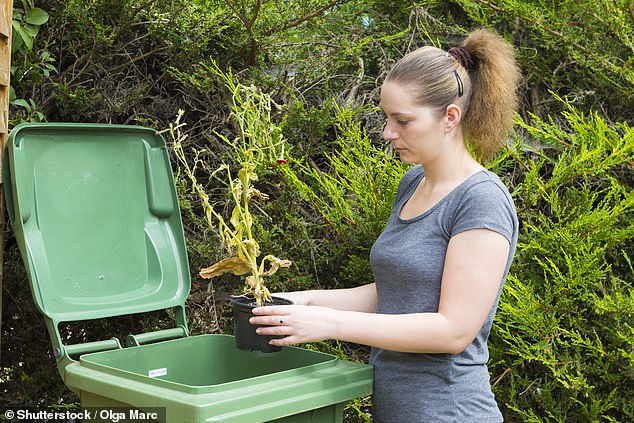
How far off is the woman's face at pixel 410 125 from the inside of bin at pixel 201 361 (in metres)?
0.58

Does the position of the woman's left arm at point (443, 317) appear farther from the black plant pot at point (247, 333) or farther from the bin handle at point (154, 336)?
the bin handle at point (154, 336)

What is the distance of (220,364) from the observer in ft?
7.23

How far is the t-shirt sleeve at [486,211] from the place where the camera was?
1696 mm

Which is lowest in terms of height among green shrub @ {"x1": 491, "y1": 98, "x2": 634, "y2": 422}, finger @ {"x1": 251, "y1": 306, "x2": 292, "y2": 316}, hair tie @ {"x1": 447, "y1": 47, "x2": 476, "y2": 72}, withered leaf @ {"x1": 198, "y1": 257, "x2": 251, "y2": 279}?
green shrub @ {"x1": 491, "y1": 98, "x2": 634, "y2": 422}

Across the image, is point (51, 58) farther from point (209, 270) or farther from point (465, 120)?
point (465, 120)

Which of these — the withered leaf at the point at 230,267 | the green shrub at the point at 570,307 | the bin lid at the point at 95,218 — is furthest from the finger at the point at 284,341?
the green shrub at the point at 570,307

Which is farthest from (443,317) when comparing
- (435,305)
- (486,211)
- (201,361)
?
(201,361)

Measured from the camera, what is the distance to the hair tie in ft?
6.38

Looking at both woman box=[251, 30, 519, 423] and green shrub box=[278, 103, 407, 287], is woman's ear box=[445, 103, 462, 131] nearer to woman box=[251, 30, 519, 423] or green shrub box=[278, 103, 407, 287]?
woman box=[251, 30, 519, 423]

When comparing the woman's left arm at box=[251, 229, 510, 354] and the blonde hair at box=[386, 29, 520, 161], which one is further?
the blonde hair at box=[386, 29, 520, 161]

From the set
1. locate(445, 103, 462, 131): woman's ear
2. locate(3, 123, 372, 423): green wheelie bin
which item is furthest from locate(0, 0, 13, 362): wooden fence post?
locate(445, 103, 462, 131): woman's ear

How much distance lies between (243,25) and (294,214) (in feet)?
2.68

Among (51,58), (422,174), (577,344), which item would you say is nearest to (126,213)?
(51,58)

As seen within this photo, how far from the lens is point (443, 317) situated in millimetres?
1682
